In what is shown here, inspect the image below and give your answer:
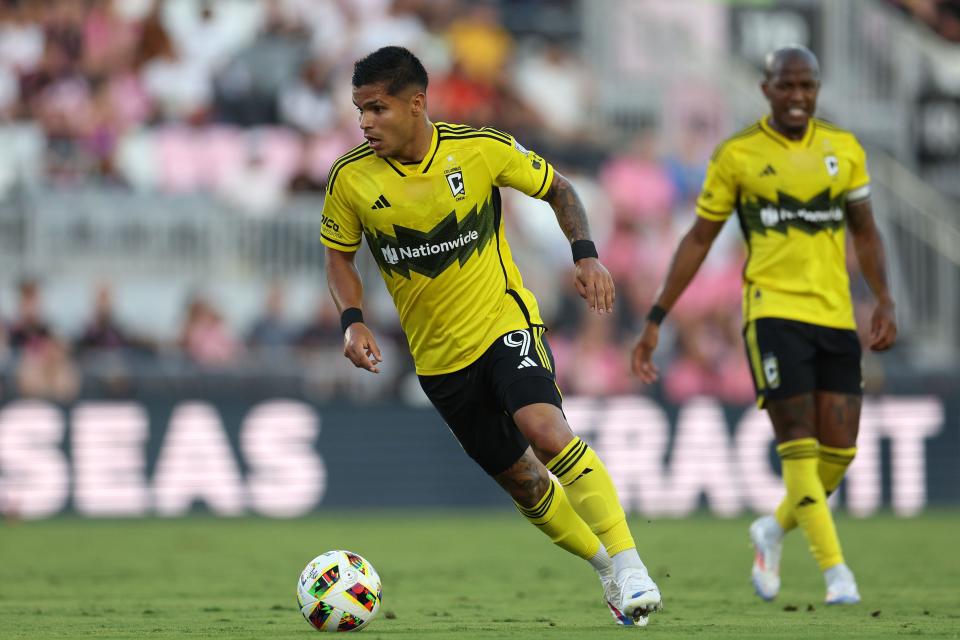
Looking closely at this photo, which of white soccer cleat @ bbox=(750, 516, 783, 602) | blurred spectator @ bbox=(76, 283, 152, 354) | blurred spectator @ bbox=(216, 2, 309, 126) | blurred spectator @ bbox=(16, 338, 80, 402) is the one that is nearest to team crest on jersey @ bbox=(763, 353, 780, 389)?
white soccer cleat @ bbox=(750, 516, 783, 602)

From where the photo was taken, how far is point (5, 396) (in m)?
16.8

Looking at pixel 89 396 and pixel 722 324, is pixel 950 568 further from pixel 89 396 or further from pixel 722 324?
pixel 89 396

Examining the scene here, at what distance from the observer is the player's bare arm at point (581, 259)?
24.2ft

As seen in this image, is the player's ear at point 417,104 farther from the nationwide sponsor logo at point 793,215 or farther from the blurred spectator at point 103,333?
the blurred spectator at point 103,333

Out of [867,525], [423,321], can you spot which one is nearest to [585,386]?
[867,525]

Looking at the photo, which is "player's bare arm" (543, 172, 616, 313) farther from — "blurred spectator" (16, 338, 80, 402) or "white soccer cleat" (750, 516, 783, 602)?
"blurred spectator" (16, 338, 80, 402)

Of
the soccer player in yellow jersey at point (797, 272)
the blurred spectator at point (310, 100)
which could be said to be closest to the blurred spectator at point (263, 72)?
the blurred spectator at point (310, 100)

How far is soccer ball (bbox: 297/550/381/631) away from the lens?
24.3 ft

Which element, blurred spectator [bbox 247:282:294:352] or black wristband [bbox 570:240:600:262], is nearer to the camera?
black wristband [bbox 570:240:600:262]

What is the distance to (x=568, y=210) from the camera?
7957mm

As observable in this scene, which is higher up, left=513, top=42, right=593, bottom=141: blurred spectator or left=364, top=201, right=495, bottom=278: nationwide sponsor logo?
left=364, top=201, right=495, bottom=278: nationwide sponsor logo

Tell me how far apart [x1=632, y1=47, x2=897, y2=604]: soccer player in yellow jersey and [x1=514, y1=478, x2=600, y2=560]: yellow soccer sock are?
5.09ft

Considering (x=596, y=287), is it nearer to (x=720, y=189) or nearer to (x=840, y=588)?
(x=720, y=189)

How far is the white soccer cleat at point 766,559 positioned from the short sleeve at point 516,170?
263cm
